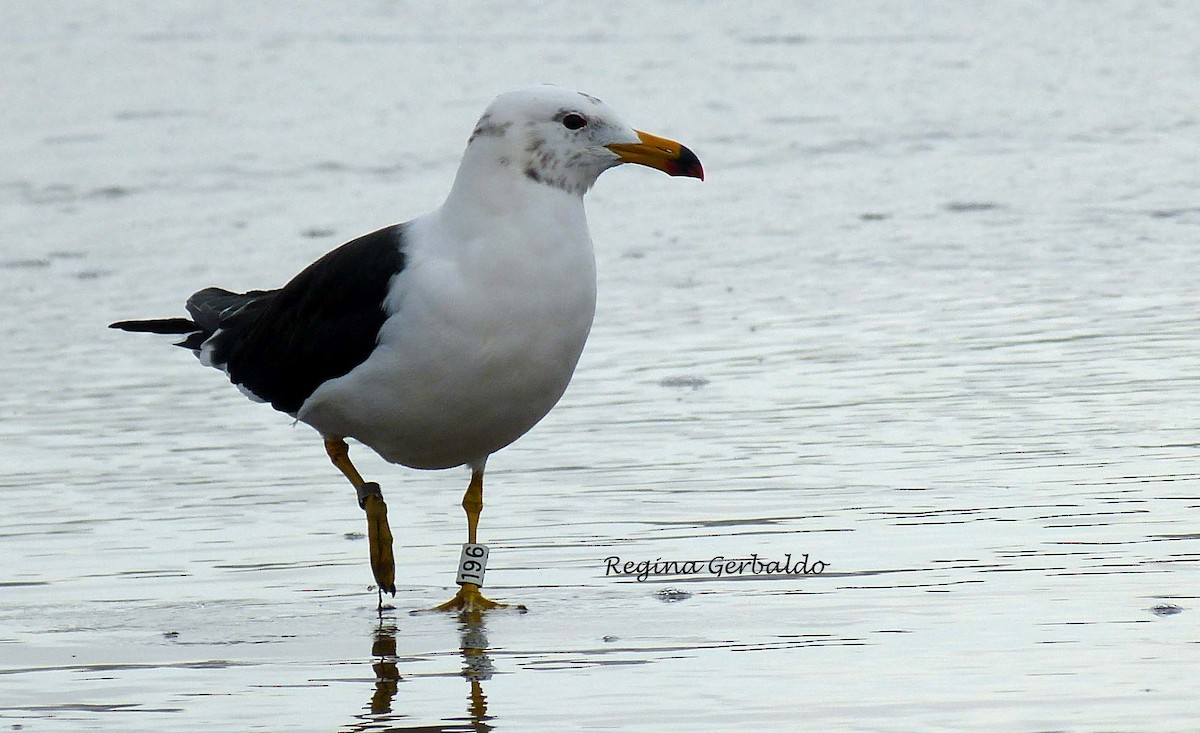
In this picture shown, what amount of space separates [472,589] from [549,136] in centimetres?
103

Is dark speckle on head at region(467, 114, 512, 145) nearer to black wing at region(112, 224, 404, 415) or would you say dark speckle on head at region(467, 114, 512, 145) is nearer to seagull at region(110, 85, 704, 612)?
seagull at region(110, 85, 704, 612)

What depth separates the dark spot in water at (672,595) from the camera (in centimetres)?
447

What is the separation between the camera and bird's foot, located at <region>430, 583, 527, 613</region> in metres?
4.45

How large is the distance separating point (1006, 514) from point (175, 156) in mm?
8327

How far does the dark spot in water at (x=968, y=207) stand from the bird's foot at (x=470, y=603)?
5.45m

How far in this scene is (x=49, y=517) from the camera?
210 inches

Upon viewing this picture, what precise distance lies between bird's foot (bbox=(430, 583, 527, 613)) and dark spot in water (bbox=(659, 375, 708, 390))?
7.06 feet

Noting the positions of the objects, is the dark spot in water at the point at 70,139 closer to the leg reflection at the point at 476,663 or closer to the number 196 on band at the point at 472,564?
the number 196 on band at the point at 472,564

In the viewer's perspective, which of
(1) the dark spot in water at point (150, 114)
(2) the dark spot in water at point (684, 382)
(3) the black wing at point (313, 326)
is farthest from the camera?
(1) the dark spot in water at point (150, 114)

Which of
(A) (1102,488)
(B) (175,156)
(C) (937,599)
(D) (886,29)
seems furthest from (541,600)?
(D) (886,29)

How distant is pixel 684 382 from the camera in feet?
21.9

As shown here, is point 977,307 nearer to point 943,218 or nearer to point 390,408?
point 943,218

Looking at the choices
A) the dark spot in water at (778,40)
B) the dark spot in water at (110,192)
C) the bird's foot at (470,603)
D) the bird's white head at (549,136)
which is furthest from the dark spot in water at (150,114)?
the bird's foot at (470,603)

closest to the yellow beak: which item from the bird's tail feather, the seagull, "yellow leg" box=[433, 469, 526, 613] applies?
the seagull
